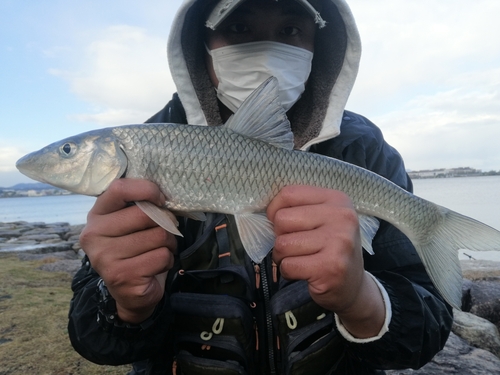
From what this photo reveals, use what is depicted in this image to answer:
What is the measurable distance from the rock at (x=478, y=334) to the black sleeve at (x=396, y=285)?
2240 millimetres

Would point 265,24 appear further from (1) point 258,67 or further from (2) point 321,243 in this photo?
(2) point 321,243

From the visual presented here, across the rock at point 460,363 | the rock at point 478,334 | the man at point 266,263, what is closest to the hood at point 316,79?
the man at point 266,263

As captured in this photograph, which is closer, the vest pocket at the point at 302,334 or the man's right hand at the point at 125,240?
the man's right hand at the point at 125,240

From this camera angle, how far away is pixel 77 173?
6.17 ft

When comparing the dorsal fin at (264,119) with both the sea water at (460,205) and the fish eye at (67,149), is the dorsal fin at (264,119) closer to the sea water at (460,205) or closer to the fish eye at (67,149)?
the fish eye at (67,149)

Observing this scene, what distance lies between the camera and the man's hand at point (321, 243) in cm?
161

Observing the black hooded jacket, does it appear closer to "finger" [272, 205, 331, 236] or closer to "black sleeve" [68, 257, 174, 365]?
"black sleeve" [68, 257, 174, 365]

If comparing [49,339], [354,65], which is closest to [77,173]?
[354,65]

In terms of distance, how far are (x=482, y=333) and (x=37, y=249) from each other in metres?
12.2

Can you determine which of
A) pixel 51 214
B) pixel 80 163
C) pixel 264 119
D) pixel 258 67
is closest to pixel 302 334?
pixel 264 119

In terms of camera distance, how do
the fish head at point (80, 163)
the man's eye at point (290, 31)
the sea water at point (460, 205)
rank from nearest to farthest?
1. the fish head at point (80, 163)
2. the man's eye at point (290, 31)
3. the sea water at point (460, 205)

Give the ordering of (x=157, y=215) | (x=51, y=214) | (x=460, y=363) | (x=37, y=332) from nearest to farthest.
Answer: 1. (x=157, y=215)
2. (x=460, y=363)
3. (x=37, y=332)
4. (x=51, y=214)

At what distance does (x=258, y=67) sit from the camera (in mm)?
2561

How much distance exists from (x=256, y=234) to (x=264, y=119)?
592 mm
